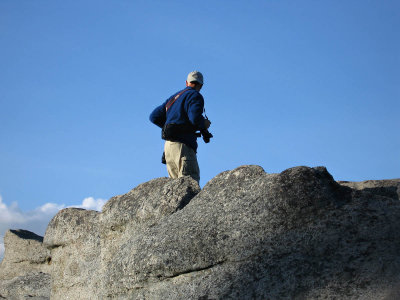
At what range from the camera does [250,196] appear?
15.4 ft

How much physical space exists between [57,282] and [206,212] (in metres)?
3.10

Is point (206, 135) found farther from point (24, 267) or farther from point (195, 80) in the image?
point (24, 267)

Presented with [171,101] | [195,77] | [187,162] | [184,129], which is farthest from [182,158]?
[195,77]

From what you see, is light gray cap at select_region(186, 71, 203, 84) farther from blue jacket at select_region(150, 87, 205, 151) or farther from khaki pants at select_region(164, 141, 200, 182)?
khaki pants at select_region(164, 141, 200, 182)

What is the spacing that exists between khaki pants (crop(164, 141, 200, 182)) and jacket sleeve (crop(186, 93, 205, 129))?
0.37 m

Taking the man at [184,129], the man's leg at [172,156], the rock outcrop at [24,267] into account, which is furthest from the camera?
the rock outcrop at [24,267]

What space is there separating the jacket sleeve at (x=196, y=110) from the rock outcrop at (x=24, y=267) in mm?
2654

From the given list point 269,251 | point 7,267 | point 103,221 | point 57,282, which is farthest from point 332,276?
point 7,267

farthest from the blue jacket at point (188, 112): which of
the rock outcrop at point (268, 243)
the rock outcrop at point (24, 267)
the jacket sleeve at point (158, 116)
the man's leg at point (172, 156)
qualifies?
the rock outcrop at point (24, 267)

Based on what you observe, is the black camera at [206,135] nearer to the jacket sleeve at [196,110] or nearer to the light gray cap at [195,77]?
the jacket sleeve at [196,110]

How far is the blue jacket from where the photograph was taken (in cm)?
730

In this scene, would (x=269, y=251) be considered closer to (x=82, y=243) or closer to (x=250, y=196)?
(x=250, y=196)

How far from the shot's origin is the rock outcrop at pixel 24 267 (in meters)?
8.32

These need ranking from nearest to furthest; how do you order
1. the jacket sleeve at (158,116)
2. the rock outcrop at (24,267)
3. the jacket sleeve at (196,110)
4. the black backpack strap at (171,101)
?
the jacket sleeve at (196,110) → the black backpack strap at (171,101) → the jacket sleeve at (158,116) → the rock outcrop at (24,267)
